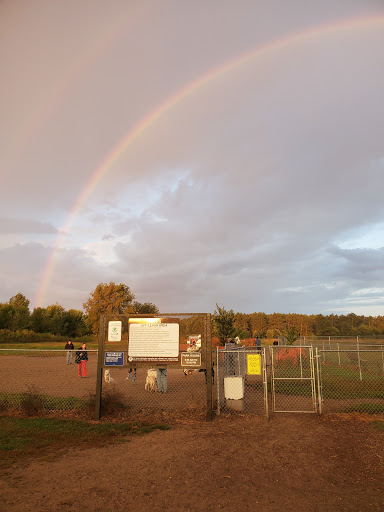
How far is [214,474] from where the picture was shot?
5.55m

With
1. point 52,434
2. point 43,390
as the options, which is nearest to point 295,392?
point 52,434

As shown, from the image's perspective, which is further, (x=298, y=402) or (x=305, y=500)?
(x=298, y=402)

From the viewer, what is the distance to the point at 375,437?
7375 mm

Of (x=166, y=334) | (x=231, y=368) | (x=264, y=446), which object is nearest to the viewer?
(x=264, y=446)

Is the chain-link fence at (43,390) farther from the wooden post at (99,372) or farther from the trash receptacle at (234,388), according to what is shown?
the trash receptacle at (234,388)

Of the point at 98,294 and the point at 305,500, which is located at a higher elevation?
the point at 98,294

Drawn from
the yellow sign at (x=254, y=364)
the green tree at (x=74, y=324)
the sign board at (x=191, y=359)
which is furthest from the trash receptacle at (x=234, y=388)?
the green tree at (x=74, y=324)

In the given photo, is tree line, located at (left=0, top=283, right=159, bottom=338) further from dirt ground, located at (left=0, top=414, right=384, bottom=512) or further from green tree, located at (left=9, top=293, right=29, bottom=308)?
dirt ground, located at (left=0, top=414, right=384, bottom=512)

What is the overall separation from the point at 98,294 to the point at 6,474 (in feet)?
208

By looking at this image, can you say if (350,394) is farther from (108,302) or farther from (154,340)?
(108,302)

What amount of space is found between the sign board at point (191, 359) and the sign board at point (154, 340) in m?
0.20

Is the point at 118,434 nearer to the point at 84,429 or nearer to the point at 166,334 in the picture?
the point at 84,429

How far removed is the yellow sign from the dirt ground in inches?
59.6

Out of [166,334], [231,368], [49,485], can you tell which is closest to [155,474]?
[49,485]
